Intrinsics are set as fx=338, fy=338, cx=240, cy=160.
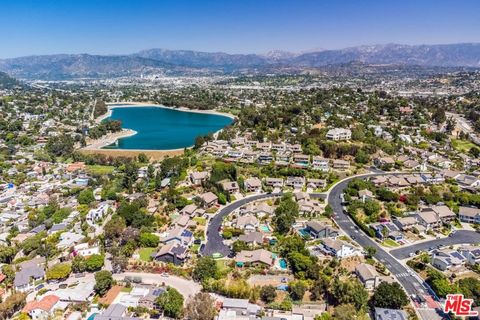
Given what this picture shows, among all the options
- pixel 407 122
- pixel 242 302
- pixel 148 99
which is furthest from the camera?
pixel 148 99

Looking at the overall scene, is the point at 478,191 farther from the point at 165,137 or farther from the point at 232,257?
the point at 165,137

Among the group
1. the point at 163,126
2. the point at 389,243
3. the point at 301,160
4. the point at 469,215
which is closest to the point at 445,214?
the point at 469,215

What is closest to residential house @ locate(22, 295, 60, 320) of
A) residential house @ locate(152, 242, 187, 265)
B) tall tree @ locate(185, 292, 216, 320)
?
residential house @ locate(152, 242, 187, 265)

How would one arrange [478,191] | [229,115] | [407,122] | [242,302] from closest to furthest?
[242,302] → [478,191] → [407,122] → [229,115]

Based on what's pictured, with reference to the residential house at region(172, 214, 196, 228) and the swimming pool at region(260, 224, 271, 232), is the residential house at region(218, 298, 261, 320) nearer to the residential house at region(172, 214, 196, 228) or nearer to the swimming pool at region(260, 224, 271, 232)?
the swimming pool at region(260, 224, 271, 232)

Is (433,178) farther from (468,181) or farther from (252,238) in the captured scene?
(252,238)

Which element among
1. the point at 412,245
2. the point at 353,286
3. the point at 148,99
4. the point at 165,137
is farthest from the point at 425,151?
the point at 148,99
